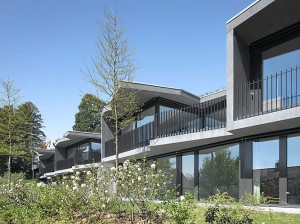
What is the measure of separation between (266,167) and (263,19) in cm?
511

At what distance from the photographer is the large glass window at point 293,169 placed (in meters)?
11.9

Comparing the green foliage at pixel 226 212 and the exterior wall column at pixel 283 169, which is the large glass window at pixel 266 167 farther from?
the green foliage at pixel 226 212

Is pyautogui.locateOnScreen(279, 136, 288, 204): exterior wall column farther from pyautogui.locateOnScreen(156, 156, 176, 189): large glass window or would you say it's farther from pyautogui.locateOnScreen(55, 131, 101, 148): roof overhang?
pyautogui.locateOnScreen(55, 131, 101, 148): roof overhang

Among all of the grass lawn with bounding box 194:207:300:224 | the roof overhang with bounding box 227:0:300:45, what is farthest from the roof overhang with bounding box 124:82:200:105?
the grass lawn with bounding box 194:207:300:224

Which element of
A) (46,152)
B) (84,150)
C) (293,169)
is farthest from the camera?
(46,152)

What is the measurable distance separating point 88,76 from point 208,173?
689 cm

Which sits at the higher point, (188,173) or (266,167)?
(266,167)

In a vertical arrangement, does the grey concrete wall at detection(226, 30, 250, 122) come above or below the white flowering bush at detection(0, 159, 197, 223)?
above

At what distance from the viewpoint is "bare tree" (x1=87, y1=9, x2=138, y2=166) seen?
16.6m

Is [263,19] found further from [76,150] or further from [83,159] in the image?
[76,150]

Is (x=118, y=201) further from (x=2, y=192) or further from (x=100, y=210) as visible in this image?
(x=2, y=192)

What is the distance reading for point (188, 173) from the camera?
17734mm

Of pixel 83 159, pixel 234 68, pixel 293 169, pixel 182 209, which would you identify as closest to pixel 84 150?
pixel 83 159

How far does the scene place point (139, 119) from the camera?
22.4 metres
